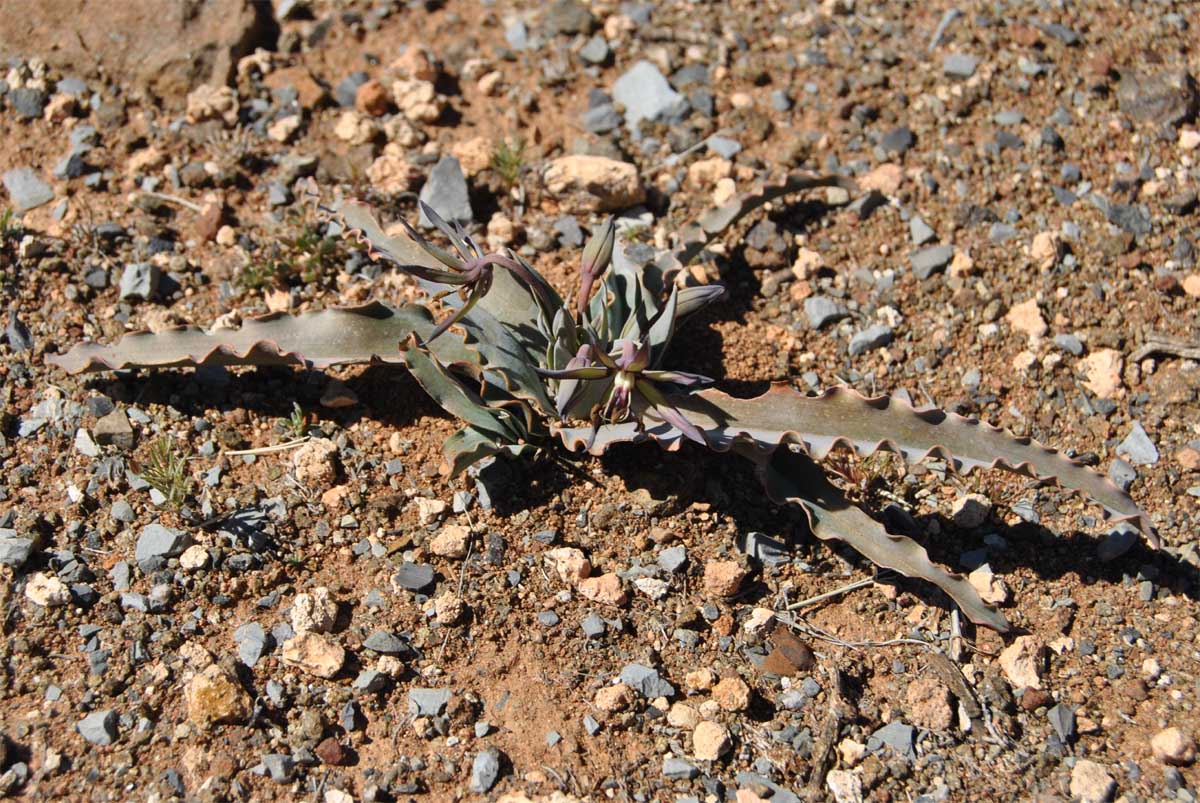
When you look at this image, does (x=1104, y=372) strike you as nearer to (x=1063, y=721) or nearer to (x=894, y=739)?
(x=1063, y=721)

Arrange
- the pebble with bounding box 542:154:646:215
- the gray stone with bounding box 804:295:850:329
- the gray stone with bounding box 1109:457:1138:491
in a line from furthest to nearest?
the pebble with bounding box 542:154:646:215
the gray stone with bounding box 804:295:850:329
the gray stone with bounding box 1109:457:1138:491

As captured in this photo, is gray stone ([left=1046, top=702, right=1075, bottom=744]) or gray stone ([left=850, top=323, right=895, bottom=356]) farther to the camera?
gray stone ([left=850, top=323, right=895, bottom=356])

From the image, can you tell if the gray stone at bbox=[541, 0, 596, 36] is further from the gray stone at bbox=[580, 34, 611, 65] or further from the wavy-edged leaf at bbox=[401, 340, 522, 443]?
the wavy-edged leaf at bbox=[401, 340, 522, 443]

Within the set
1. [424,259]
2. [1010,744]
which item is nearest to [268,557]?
[424,259]

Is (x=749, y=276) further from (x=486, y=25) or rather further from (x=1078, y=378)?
(x=486, y=25)

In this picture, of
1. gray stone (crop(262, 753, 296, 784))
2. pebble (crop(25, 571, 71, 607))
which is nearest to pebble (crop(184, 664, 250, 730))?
gray stone (crop(262, 753, 296, 784))

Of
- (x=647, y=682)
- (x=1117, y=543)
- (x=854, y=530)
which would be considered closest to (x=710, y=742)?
(x=647, y=682)
